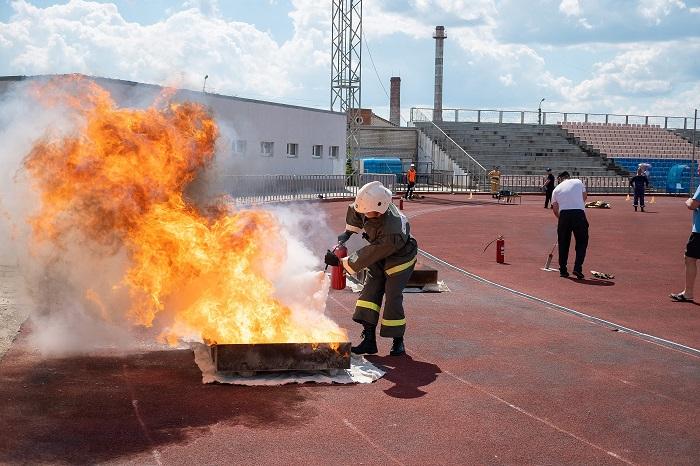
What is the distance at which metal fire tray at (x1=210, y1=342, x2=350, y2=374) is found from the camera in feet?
24.8

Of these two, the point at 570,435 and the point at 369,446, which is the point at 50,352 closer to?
the point at 369,446

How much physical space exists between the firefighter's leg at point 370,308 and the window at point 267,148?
100 feet

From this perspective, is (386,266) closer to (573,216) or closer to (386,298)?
(386,298)

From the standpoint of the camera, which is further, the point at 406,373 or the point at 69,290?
the point at 69,290

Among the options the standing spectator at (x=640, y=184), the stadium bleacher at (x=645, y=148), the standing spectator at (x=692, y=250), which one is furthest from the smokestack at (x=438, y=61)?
the standing spectator at (x=692, y=250)

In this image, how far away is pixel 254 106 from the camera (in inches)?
1500

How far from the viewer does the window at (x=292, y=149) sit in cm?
4172

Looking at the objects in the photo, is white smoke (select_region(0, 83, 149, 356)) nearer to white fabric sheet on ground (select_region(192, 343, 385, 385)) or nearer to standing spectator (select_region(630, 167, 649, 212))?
white fabric sheet on ground (select_region(192, 343, 385, 385))

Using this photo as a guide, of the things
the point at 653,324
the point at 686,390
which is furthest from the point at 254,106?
the point at 686,390

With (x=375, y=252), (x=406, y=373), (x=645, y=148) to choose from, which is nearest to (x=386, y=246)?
(x=375, y=252)

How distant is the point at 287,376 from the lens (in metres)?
7.71

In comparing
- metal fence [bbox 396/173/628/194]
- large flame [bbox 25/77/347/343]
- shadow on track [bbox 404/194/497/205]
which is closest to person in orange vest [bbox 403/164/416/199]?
shadow on track [bbox 404/194/497/205]

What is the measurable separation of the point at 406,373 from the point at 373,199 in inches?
69.8

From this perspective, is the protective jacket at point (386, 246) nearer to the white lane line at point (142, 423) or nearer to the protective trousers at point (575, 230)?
the white lane line at point (142, 423)
